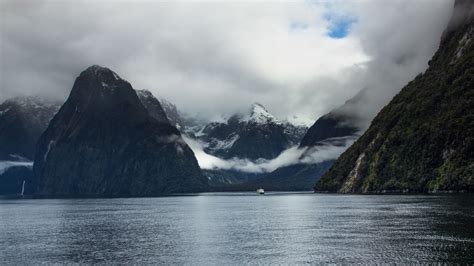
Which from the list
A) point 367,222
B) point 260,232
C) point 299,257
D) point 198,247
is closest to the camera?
point 299,257

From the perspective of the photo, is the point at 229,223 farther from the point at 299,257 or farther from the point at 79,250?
the point at 299,257

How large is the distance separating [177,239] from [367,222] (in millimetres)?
52471

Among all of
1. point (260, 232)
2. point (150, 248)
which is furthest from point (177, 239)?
point (260, 232)

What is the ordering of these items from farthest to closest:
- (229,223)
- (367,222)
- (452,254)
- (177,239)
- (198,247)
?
(229,223) < (367,222) < (177,239) < (198,247) < (452,254)

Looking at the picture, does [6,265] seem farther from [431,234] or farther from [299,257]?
[431,234]

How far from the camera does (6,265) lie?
9012 centimetres

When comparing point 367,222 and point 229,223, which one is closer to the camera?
point 367,222

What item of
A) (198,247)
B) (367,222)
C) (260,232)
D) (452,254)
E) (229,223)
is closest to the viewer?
(452,254)

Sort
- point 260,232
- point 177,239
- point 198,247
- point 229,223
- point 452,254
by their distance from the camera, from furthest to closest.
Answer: point 229,223, point 260,232, point 177,239, point 198,247, point 452,254

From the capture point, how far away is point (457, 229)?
10956 centimetres

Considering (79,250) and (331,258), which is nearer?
(331,258)

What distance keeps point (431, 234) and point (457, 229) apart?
7.20m

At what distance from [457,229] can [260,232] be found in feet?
149

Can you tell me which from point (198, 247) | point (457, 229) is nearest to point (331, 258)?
point (198, 247)
